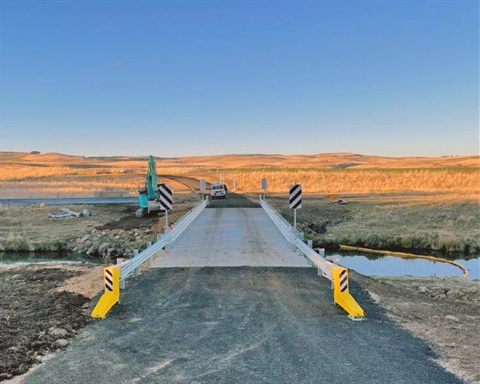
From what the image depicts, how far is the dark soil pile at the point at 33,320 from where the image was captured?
699 cm

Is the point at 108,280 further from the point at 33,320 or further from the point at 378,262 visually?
the point at 378,262

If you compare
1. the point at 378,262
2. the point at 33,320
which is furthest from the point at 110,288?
the point at 378,262

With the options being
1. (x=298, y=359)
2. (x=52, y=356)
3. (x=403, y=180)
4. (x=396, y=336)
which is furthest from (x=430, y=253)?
(x=403, y=180)

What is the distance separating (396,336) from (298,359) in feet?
6.56

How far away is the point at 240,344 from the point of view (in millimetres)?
7289

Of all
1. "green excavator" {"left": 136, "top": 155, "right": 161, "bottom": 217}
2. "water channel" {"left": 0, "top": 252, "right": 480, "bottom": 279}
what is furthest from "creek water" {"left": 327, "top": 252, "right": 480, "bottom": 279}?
"green excavator" {"left": 136, "top": 155, "right": 161, "bottom": 217}

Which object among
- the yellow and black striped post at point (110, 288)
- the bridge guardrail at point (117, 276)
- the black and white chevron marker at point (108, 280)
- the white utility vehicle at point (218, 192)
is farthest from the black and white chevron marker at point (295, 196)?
the white utility vehicle at point (218, 192)

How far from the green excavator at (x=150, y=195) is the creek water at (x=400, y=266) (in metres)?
13.4

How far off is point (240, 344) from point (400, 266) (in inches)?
656

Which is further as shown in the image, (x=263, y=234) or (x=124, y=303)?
(x=263, y=234)

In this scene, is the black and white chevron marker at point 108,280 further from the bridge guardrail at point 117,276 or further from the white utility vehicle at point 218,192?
the white utility vehicle at point 218,192

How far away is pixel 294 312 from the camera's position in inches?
352

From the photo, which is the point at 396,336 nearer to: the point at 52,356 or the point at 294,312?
the point at 294,312

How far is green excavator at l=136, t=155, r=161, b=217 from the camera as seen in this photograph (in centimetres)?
3170
